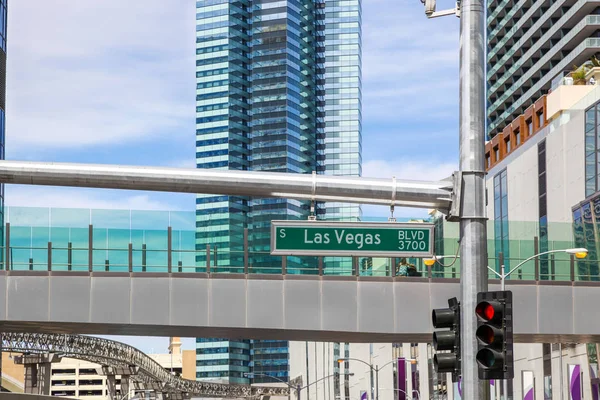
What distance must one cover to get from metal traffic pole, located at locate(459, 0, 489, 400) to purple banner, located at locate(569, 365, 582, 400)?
57.1 meters

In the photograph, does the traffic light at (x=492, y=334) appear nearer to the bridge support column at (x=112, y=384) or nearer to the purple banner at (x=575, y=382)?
the purple banner at (x=575, y=382)

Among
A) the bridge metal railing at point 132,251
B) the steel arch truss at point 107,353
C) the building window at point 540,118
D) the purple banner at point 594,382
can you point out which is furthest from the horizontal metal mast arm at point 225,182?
the building window at point 540,118

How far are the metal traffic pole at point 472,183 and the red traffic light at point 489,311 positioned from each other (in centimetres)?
22

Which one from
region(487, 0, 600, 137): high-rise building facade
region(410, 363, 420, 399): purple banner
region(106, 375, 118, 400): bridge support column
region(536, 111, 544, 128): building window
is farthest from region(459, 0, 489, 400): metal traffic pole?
region(487, 0, 600, 137): high-rise building facade

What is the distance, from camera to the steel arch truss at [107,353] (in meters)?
81.9

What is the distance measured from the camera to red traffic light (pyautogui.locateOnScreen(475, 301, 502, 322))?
13.1 metres

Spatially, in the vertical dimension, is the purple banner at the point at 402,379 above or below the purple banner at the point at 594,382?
below

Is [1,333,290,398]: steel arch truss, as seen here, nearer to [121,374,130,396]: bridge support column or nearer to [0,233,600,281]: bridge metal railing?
[121,374,130,396]: bridge support column

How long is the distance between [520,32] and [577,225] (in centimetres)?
10451

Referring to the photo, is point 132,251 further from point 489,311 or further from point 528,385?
point 528,385

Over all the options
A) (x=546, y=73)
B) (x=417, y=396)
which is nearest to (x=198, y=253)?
(x=417, y=396)

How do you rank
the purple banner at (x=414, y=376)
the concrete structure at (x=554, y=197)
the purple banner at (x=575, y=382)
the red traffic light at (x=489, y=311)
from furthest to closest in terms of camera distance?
the purple banner at (x=414, y=376), the purple banner at (x=575, y=382), the concrete structure at (x=554, y=197), the red traffic light at (x=489, y=311)

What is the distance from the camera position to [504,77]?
491 ft

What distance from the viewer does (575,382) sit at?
6794 cm
